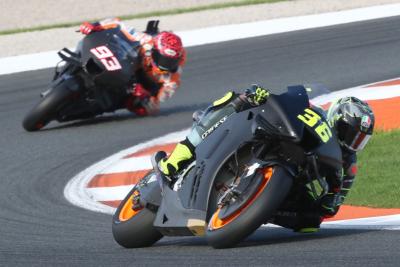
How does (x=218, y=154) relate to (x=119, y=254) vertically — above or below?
above

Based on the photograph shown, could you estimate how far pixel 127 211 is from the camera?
24.7 feet

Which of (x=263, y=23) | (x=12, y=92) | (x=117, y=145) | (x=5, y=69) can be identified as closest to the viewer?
(x=117, y=145)

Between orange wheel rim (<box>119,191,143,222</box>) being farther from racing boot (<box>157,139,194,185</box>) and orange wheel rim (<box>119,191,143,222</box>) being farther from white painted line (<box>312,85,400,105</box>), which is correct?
white painted line (<box>312,85,400,105</box>)

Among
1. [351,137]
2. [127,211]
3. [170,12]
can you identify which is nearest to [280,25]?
[170,12]

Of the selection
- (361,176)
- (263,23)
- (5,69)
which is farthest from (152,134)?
(263,23)

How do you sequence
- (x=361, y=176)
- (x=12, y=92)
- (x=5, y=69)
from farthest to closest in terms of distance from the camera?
(x=5, y=69) < (x=12, y=92) < (x=361, y=176)

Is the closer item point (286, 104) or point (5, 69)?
point (286, 104)

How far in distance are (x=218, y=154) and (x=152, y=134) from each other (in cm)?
644

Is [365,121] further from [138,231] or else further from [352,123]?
[138,231]

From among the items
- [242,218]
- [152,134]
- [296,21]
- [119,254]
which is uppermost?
[242,218]

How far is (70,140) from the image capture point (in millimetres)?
13156

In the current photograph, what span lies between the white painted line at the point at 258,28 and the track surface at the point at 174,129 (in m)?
0.48

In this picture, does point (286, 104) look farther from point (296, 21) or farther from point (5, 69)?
point (296, 21)

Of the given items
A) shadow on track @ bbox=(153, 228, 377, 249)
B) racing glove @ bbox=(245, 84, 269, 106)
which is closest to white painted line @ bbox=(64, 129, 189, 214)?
shadow on track @ bbox=(153, 228, 377, 249)
